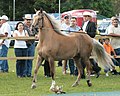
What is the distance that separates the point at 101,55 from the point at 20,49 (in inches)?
118

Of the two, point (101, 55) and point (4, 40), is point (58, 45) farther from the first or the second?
point (4, 40)

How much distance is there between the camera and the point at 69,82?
14547 millimetres

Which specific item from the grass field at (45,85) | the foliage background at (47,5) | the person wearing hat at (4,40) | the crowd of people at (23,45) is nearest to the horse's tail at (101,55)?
the grass field at (45,85)

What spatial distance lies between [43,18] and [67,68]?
5.84 m

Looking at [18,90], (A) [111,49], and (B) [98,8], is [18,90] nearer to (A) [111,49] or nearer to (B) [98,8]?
(A) [111,49]

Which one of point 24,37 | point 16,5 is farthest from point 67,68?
point 16,5

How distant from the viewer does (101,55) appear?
14703 mm

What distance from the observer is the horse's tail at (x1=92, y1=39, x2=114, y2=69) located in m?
14.5

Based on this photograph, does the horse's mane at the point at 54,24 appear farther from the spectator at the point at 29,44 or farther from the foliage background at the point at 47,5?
the foliage background at the point at 47,5

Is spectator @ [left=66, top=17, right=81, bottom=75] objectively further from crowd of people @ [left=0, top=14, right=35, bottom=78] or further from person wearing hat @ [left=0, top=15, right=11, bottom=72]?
person wearing hat @ [left=0, top=15, right=11, bottom=72]

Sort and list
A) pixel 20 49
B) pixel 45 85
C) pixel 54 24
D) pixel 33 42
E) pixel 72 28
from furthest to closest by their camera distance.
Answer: pixel 72 28, pixel 33 42, pixel 20 49, pixel 45 85, pixel 54 24

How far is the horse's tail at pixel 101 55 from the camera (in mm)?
14543

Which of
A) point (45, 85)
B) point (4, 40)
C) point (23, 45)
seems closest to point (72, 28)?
point (23, 45)

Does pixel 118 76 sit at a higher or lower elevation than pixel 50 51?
lower
